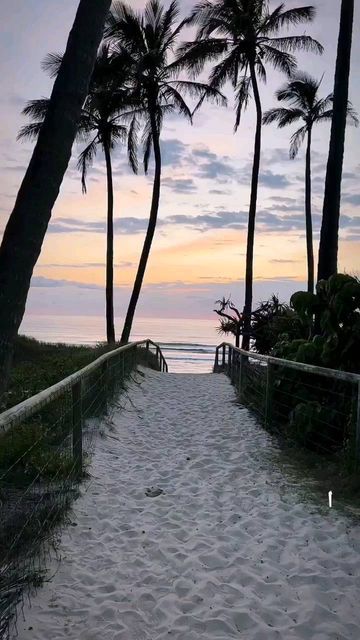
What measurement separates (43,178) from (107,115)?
74.4 feet

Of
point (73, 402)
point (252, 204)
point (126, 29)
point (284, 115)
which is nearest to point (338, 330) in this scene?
point (73, 402)

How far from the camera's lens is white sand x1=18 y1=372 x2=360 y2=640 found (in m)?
3.26

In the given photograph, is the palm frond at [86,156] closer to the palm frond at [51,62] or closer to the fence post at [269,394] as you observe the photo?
the palm frond at [51,62]

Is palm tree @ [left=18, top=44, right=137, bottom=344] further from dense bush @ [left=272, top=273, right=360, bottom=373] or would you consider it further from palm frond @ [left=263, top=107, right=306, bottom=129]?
dense bush @ [left=272, top=273, right=360, bottom=373]

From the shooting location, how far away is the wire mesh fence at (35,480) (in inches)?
137

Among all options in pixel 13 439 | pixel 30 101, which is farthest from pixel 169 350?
pixel 13 439

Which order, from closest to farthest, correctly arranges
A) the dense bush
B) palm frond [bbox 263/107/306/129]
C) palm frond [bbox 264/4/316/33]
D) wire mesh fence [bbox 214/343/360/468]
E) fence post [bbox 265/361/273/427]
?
wire mesh fence [bbox 214/343/360/468]
the dense bush
fence post [bbox 265/361/273/427]
palm frond [bbox 264/4/316/33]
palm frond [bbox 263/107/306/129]

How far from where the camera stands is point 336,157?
10164 millimetres

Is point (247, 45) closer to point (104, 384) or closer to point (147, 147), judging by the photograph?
point (147, 147)

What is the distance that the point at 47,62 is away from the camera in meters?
23.1

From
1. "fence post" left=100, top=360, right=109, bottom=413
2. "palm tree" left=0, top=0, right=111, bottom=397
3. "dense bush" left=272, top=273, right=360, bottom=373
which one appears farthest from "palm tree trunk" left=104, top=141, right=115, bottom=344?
"palm tree" left=0, top=0, right=111, bottom=397

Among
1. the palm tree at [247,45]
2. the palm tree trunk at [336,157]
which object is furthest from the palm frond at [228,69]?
the palm tree trunk at [336,157]

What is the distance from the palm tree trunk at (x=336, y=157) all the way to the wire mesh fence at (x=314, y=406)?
220cm

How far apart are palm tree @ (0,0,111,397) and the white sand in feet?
4.86
